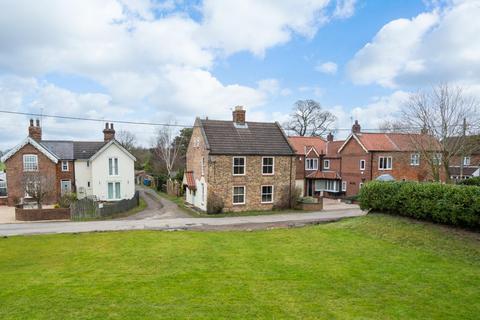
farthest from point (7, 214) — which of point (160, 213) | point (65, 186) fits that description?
point (160, 213)

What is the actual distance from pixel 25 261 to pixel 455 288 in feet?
54.7

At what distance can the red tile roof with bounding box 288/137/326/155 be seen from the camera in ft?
142

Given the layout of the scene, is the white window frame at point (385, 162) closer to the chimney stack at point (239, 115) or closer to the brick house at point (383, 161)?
the brick house at point (383, 161)

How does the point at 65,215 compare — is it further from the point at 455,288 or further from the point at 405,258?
the point at 455,288

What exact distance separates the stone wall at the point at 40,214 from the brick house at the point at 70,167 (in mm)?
8839

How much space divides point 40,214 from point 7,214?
583 cm

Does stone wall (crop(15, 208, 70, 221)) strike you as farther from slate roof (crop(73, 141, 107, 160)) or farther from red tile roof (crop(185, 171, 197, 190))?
slate roof (crop(73, 141, 107, 160))

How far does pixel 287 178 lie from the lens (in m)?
32.2

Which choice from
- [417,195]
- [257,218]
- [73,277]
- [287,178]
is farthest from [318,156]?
[73,277]

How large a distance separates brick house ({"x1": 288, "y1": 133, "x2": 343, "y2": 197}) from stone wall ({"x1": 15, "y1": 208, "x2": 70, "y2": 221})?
27108mm

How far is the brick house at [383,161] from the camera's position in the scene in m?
39.8

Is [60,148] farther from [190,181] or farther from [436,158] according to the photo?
[436,158]

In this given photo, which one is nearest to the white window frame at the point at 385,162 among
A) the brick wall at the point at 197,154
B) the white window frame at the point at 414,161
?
the white window frame at the point at 414,161

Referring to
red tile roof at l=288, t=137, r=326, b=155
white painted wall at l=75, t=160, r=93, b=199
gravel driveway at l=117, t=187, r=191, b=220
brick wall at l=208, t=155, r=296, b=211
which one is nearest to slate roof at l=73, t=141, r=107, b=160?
white painted wall at l=75, t=160, r=93, b=199
